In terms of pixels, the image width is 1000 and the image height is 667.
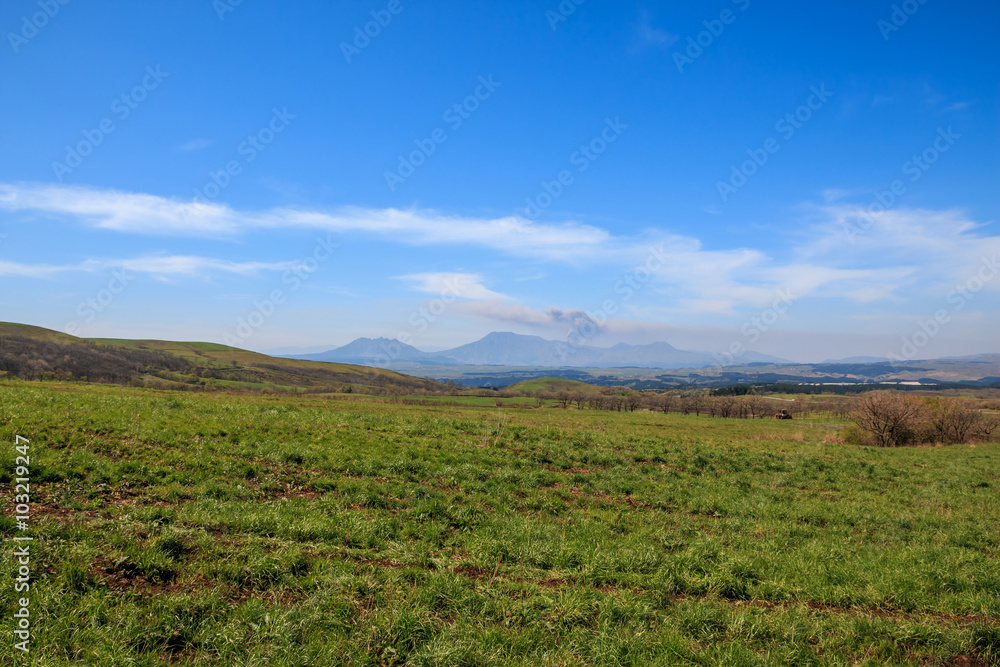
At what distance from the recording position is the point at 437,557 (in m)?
10.4

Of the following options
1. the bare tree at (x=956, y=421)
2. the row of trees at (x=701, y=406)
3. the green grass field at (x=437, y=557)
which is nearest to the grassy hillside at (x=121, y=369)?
the row of trees at (x=701, y=406)

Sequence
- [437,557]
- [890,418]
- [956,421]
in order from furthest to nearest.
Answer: [956,421]
[890,418]
[437,557]

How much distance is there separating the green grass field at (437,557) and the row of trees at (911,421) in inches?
1448

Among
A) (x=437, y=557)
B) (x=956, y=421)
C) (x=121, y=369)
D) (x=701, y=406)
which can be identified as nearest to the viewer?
(x=437, y=557)

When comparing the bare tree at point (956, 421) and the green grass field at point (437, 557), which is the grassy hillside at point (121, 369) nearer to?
the green grass field at point (437, 557)

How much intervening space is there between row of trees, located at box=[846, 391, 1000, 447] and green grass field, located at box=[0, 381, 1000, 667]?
1448 inches

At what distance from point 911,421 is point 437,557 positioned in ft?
201

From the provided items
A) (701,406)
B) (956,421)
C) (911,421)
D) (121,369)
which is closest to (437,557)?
(911,421)

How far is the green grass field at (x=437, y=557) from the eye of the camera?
6.89 meters

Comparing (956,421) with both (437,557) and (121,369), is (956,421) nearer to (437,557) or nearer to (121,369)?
(437,557)

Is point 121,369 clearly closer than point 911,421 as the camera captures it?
No

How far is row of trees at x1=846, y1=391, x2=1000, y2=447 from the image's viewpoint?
49062 millimetres

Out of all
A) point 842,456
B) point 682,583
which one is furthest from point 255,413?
point 842,456

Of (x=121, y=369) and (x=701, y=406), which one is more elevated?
(x=121, y=369)
